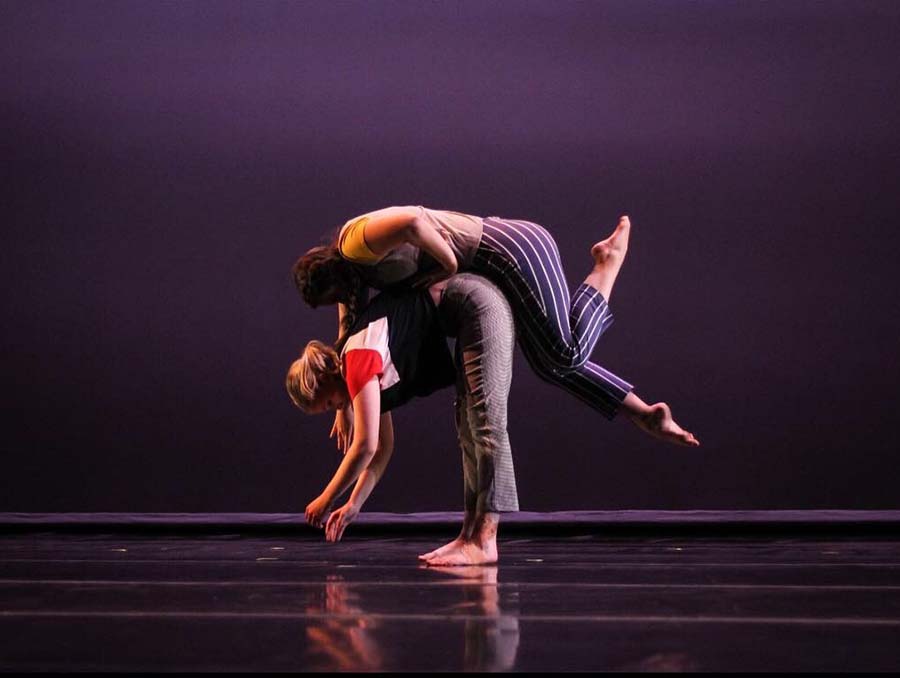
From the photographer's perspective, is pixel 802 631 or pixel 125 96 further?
pixel 125 96

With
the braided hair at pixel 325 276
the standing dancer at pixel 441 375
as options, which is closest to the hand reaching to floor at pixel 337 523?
the standing dancer at pixel 441 375

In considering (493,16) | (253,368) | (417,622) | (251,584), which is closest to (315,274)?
(251,584)

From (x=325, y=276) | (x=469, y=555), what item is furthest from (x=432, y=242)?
(x=469, y=555)

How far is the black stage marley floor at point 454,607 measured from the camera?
44.1 inches

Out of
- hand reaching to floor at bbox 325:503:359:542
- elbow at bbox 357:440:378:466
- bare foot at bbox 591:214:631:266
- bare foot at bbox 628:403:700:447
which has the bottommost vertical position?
hand reaching to floor at bbox 325:503:359:542

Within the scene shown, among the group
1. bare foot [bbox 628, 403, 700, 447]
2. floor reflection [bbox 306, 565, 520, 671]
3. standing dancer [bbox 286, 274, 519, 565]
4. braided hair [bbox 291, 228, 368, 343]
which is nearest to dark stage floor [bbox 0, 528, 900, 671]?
floor reflection [bbox 306, 565, 520, 671]

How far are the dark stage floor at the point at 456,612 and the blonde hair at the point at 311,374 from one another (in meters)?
0.35

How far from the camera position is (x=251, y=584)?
1887mm

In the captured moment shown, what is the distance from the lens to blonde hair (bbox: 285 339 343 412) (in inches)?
83.0

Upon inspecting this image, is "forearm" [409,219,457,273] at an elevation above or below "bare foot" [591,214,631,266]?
below

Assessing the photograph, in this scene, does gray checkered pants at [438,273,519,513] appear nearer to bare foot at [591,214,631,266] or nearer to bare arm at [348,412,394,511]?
bare arm at [348,412,394,511]

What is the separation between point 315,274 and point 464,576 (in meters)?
0.67

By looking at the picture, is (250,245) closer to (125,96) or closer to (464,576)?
(125,96)

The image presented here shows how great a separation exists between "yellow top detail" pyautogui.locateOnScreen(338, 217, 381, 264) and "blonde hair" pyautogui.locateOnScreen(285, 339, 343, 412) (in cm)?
20
